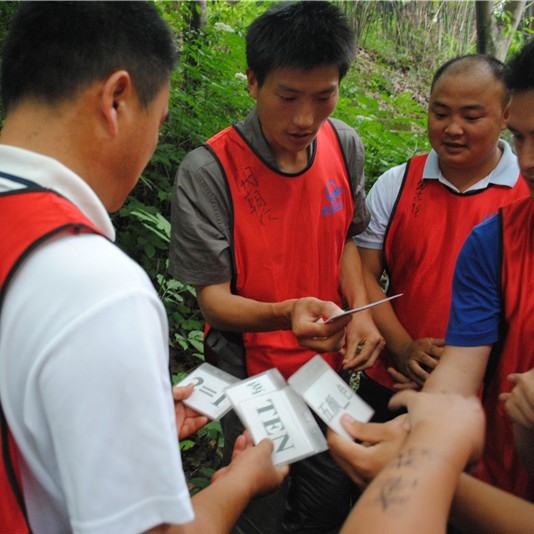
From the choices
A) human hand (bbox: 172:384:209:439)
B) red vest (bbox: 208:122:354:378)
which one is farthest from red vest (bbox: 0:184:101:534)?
red vest (bbox: 208:122:354:378)

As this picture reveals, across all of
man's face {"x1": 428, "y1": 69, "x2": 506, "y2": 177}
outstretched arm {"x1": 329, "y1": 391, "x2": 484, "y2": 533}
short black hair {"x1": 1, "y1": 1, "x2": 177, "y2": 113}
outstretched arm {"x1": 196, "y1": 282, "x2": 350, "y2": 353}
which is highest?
short black hair {"x1": 1, "y1": 1, "x2": 177, "y2": 113}

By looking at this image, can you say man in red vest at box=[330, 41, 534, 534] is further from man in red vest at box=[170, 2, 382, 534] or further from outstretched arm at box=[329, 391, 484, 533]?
man in red vest at box=[170, 2, 382, 534]

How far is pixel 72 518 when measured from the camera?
913 millimetres

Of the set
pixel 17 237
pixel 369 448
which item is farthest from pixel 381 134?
pixel 17 237

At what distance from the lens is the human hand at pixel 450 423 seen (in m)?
1.20

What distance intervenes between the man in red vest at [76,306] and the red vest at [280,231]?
989 mm

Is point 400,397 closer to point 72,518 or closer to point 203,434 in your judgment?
point 72,518

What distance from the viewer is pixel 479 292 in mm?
1655

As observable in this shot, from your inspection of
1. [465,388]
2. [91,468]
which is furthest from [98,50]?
[465,388]

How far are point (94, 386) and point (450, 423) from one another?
0.86 m

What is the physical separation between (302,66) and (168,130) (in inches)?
107

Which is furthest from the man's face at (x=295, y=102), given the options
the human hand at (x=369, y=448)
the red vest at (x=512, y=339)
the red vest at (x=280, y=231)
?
the human hand at (x=369, y=448)

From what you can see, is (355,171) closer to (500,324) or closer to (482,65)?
(482,65)

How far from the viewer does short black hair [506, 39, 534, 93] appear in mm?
1557
